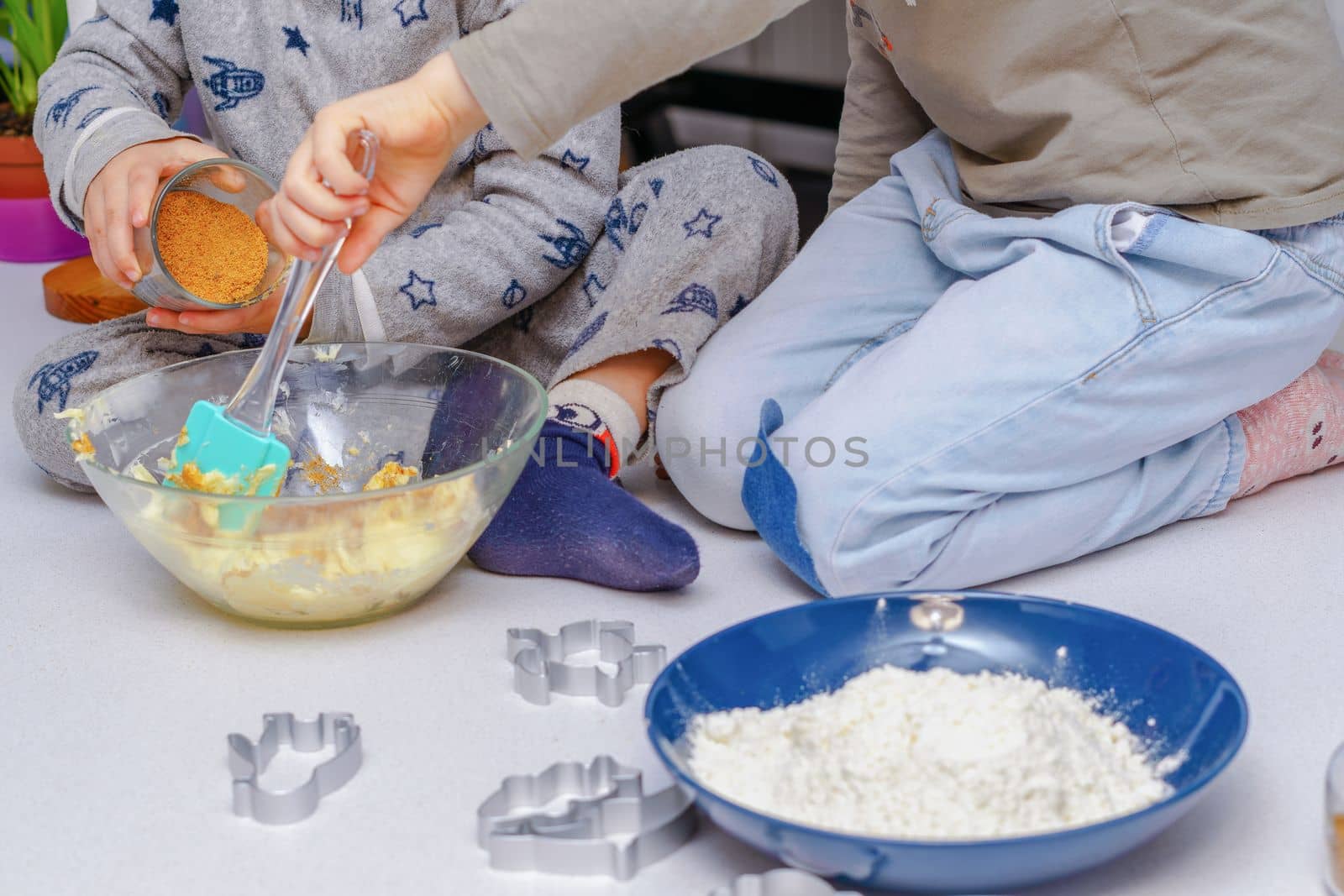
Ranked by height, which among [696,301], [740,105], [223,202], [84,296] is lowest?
[740,105]

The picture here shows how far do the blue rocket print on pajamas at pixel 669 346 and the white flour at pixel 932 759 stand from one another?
1.17 ft

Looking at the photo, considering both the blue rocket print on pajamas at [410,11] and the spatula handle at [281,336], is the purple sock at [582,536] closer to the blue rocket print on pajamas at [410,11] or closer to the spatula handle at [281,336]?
the spatula handle at [281,336]

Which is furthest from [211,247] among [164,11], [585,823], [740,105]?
[740,105]

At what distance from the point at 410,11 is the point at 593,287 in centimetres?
24

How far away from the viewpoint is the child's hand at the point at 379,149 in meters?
0.65

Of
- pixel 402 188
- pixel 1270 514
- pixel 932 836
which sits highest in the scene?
pixel 402 188

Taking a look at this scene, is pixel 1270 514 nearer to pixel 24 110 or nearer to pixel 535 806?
pixel 535 806

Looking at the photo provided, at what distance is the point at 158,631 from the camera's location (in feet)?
2.59

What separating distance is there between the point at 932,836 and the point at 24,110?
1391mm

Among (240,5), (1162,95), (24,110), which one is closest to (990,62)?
(1162,95)

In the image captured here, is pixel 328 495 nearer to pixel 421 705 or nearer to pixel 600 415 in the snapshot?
pixel 421 705

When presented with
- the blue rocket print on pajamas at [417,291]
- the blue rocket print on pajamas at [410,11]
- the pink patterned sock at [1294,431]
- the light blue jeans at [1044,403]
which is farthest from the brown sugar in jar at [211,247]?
the pink patterned sock at [1294,431]

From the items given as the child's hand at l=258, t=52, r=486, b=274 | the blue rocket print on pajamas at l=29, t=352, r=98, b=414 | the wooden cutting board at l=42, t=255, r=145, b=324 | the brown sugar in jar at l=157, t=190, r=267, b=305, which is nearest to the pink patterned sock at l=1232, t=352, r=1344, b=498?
the child's hand at l=258, t=52, r=486, b=274

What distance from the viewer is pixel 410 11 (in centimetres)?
101
